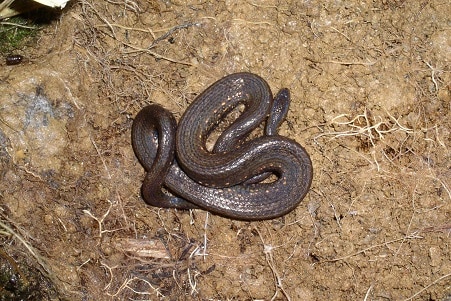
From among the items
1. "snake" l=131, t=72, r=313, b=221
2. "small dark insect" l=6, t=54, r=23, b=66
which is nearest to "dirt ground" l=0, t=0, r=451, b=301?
"small dark insect" l=6, t=54, r=23, b=66

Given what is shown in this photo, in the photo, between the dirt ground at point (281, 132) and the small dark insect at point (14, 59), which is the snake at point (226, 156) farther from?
the small dark insect at point (14, 59)

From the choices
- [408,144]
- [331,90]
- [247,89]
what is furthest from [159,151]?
[408,144]

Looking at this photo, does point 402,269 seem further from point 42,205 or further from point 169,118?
point 42,205

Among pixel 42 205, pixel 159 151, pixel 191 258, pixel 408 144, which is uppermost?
pixel 408 144

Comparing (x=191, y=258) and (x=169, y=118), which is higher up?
(x=169, y=118)

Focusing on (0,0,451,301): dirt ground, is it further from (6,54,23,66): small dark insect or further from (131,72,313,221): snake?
(131,72,313,221): snake

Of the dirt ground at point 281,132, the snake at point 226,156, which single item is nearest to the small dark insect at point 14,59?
the dirt ground at point 281,132
